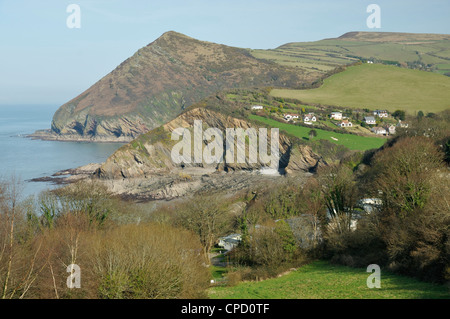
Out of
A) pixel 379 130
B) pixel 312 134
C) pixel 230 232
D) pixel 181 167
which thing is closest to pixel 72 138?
pixel 181 167

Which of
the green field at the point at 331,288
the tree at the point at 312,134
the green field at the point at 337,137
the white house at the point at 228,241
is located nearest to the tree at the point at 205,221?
the white house at the point at 228,241

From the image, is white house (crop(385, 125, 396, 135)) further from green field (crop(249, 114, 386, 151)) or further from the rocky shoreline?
the rocky shoreline

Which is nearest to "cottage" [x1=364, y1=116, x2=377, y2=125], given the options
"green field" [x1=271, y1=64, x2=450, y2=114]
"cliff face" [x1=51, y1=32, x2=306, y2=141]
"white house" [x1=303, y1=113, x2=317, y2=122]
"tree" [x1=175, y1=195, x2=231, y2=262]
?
"green field" [x1=271, y1=64, x2=450, y2=114]

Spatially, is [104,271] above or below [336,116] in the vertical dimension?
below

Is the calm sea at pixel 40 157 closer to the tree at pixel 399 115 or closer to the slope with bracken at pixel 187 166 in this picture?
the slope with bracken at pixel 187 166

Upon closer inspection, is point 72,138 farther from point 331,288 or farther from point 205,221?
point 331,288
